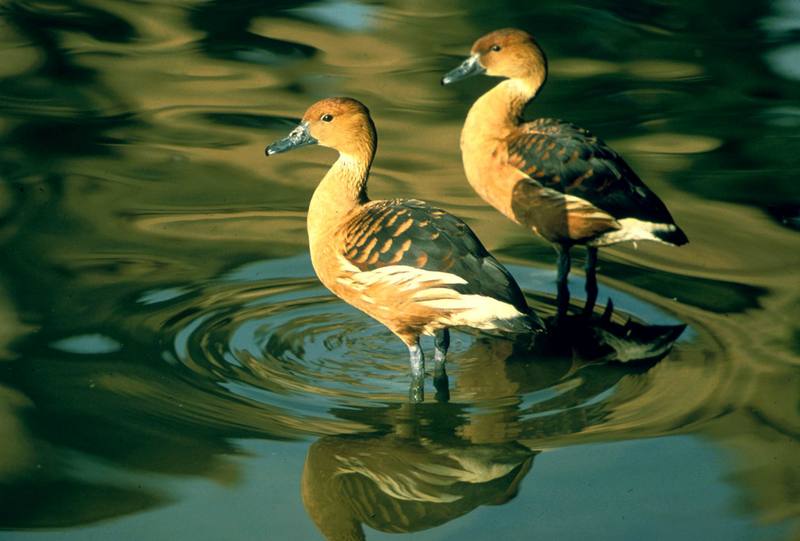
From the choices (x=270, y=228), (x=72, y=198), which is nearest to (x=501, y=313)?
(x=270, y=228)

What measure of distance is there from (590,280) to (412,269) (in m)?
1.85

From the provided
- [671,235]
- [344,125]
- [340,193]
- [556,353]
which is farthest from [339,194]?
[671,235]

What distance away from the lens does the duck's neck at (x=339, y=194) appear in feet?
22.1

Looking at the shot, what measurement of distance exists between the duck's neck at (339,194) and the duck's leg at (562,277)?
4.52 feet

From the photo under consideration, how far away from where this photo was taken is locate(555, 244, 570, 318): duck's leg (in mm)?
7559

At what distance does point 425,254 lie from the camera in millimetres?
6273

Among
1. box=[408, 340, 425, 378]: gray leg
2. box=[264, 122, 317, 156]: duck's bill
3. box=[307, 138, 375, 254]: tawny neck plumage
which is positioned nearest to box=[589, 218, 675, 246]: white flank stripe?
box=[307, 138, 375, 254]: tawny neck plumage

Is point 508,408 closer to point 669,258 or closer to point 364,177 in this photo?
point 364,177

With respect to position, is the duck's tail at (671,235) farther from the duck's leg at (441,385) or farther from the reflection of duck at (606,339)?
the duck's leg at (441,385)

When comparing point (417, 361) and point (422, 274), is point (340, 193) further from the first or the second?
point (417, 361)

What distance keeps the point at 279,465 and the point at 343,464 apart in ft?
0.91

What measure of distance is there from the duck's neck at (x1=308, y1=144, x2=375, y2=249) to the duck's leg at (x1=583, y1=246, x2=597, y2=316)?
1.51 m

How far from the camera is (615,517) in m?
5.38

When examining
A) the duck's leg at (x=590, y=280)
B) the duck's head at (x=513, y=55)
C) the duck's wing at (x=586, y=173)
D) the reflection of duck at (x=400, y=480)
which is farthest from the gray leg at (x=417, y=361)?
the duck's head at (x=513, y=55)
